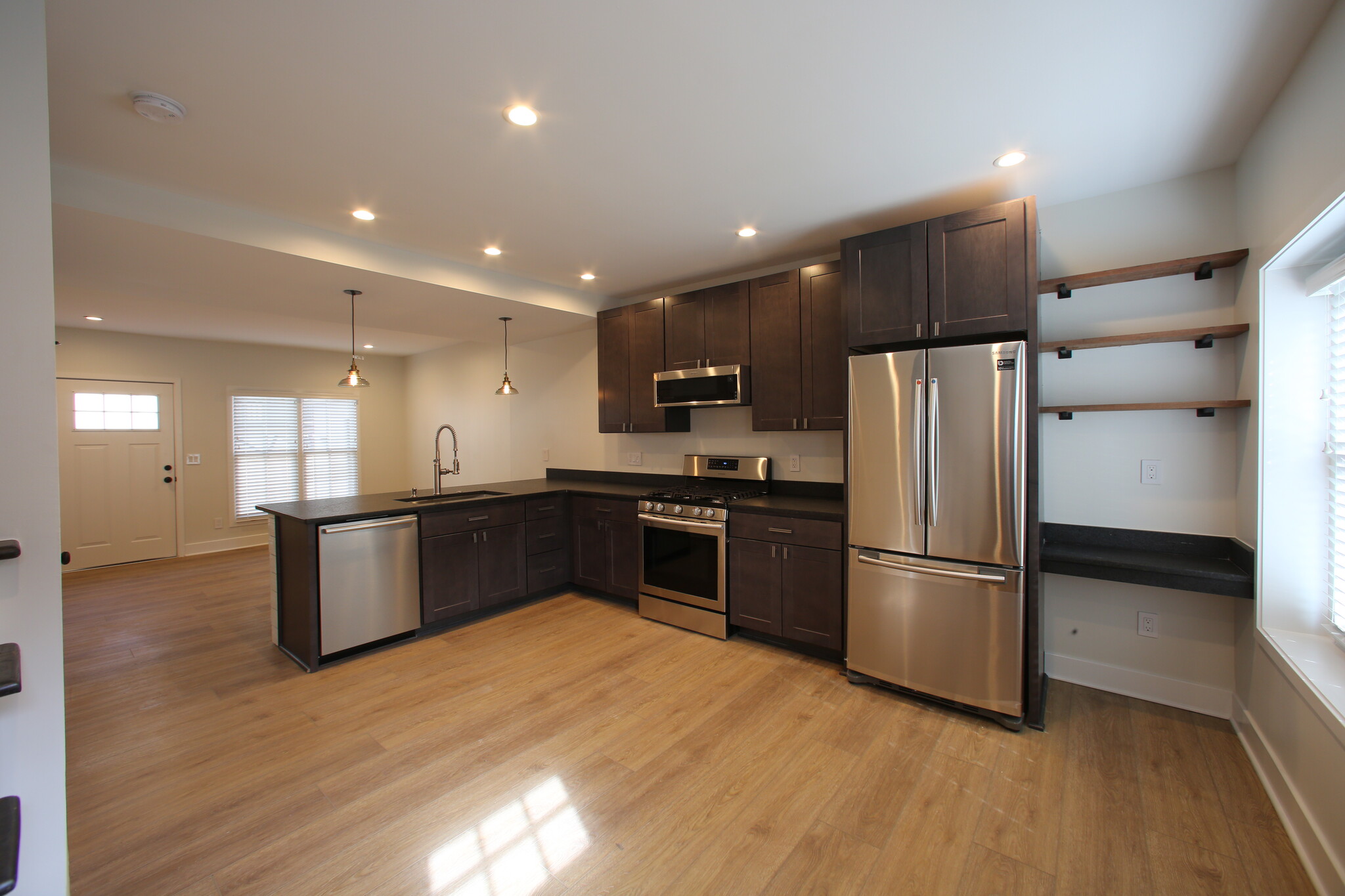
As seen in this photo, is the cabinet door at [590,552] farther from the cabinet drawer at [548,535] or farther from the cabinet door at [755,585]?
the cabinet door at [755,585]

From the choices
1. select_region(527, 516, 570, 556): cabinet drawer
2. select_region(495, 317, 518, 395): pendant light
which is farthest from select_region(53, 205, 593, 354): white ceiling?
select_region(527, 516, 570, 556): cabinet drawer

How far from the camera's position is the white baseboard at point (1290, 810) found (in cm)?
155

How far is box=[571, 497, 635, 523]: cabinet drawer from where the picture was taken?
13.6 ft

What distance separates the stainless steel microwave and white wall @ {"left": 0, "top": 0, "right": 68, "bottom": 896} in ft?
10.1

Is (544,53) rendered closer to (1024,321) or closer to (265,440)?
(1024,321)

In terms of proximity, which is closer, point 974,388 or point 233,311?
point 974,388

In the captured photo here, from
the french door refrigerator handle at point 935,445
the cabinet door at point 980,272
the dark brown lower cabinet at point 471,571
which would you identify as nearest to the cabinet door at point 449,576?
the dark brown lower cabinet at point 471,571

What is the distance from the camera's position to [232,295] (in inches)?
146

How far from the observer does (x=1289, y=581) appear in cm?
204

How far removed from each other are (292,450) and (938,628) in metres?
7.92

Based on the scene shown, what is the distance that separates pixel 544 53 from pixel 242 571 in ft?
20.0

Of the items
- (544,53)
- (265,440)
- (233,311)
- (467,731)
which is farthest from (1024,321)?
(265,440)

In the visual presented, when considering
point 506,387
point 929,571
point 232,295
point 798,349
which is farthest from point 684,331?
point 232,295

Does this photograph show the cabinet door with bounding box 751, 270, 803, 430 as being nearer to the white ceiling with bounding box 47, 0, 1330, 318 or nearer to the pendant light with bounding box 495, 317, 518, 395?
the white ceiling with bounding box 47, 0, 1330, 318
